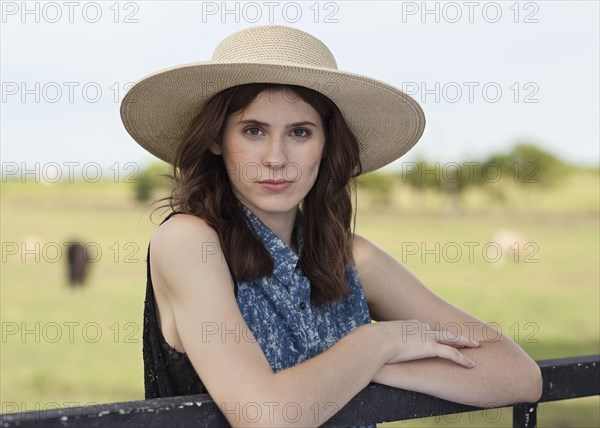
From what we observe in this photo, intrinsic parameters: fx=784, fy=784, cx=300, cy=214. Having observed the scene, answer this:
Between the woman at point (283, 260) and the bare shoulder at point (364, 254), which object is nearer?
the woman at point (283, 260)

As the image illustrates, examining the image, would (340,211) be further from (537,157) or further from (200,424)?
(537,157)

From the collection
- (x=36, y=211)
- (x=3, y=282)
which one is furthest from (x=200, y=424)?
(x=36, y=211)

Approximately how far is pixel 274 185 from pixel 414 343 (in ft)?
1.46

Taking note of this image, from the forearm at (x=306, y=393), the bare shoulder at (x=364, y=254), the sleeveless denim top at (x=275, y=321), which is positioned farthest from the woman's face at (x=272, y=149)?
the forearm at (x=306, y=393)

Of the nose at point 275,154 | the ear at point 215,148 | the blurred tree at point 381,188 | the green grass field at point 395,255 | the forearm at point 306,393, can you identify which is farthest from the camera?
the blurred tree at point 381,188

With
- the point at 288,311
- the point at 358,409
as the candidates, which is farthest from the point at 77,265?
the point at 358,409

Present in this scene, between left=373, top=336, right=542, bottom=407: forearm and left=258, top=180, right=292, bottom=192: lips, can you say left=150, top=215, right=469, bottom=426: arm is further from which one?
left=258, top=180, right=292, bottom=192: lips

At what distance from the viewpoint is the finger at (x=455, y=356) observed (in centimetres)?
146

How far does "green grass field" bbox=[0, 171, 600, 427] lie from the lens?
562 inches

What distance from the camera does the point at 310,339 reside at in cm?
173

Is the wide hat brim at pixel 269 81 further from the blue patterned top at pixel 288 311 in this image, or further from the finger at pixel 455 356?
the finger at pixel 455 356

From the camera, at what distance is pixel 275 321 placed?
1.69 metres

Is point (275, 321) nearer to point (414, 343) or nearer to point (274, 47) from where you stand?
point (414, 343)

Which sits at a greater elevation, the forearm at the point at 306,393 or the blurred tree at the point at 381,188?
the blurred tree at the point at 381,188
